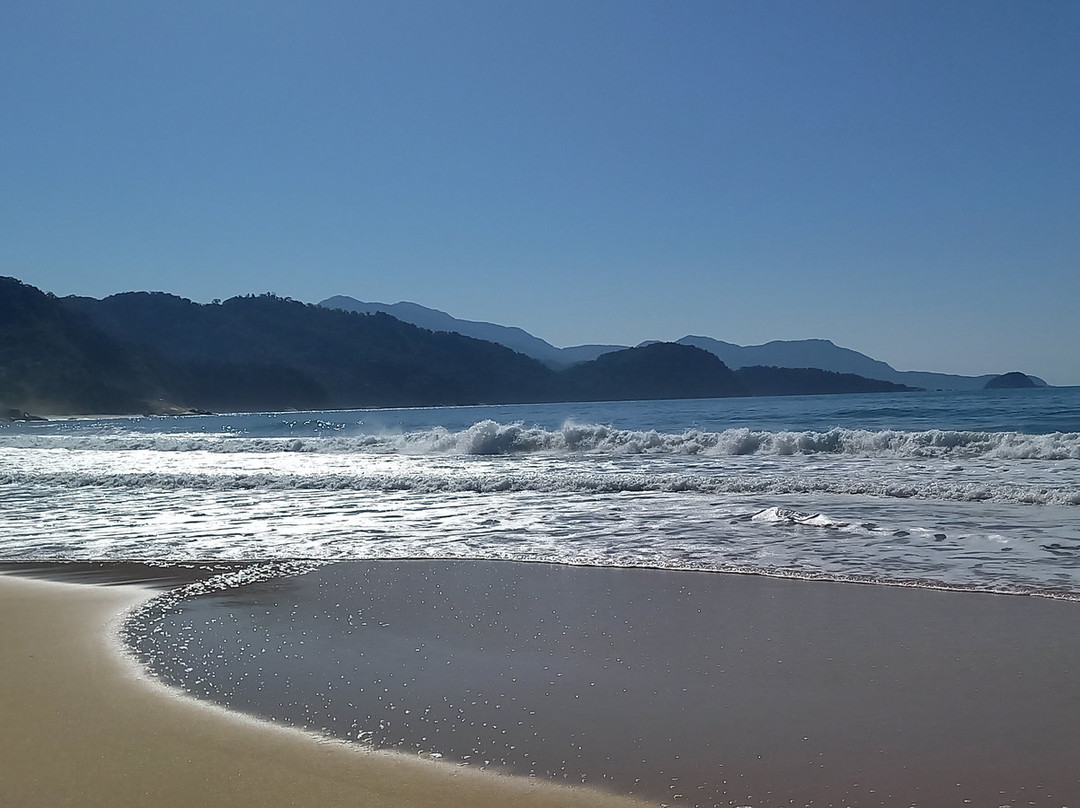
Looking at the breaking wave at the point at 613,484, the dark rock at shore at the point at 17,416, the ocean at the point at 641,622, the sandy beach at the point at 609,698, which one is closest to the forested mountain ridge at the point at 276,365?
the dark rock at shore at the point at 17,416

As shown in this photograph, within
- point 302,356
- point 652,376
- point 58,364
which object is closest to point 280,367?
point 302,356

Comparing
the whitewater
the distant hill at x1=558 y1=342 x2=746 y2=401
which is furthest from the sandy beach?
the distant hill at x1=558 y1=342 x2=746 y2=401

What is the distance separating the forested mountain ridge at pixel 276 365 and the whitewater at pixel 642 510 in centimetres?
8040

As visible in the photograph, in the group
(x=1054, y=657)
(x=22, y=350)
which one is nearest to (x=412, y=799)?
(x=1054, y=657)

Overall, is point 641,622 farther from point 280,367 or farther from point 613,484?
point 280,367

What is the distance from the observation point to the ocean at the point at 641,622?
317 centimetres

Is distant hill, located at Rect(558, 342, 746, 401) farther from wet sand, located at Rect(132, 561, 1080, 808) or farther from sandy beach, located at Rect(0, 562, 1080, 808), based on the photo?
sandy beach, located at Rect(0, 562, 1080, 808)

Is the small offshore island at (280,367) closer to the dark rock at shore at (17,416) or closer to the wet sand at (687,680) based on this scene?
the dark rock at shore at (17,416)

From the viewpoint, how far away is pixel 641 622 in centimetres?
511

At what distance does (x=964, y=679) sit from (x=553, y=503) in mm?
7958

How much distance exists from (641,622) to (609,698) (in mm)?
1409

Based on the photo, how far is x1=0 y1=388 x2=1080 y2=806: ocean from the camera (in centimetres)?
317

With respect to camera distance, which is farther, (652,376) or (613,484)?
(652,376)

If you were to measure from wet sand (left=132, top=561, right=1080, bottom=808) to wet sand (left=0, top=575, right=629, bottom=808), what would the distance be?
7.7 inches
